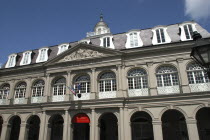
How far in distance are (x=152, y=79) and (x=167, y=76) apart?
154 centimetres

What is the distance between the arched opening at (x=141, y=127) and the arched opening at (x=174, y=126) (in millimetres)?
1451

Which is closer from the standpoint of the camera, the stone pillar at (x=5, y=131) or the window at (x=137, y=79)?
the window at (x=137, y=79)

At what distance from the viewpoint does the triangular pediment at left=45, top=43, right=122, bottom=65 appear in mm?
19084

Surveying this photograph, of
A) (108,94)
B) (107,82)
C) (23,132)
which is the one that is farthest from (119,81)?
(23,132)

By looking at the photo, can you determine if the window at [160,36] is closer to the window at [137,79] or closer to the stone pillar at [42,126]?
the window at [137,79]

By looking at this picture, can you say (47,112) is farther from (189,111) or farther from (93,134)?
(189,111)

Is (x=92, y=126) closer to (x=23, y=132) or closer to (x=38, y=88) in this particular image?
(x=23, y=132)

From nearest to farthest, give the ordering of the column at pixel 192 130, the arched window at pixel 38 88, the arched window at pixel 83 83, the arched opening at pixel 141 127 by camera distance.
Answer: the column at pixel 192 130, the arched opening at pixel 141 127, the arched window at pixel 83 83, the arched window at pixel 38 88

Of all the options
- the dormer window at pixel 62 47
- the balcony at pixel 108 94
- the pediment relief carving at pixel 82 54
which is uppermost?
the dormer window at pixel 62 47

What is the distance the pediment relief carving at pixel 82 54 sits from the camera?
1953cm

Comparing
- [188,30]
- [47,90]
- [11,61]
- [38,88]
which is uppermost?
[188,30]

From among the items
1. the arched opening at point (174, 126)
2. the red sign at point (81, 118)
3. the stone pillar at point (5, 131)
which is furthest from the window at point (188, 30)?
the stone pillar at point (5, 131)

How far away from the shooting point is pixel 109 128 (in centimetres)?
1911

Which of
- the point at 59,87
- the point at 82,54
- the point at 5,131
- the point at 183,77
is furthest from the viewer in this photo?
the point at 59,87
